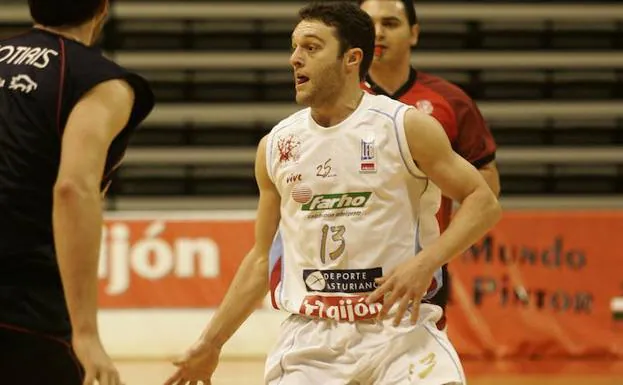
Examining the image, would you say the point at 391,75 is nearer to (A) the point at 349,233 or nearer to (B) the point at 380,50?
(B) the point at 380,50

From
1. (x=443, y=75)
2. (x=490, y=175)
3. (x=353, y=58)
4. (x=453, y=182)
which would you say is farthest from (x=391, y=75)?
(x=443, y=75)

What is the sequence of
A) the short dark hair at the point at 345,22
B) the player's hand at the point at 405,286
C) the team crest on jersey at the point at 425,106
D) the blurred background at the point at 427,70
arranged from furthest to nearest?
the blurred background at the point at 427,70
the team crest on jersey at the point at 425,106
the short dark hair at the point at 345,22
the player's hand at the point at 405,286

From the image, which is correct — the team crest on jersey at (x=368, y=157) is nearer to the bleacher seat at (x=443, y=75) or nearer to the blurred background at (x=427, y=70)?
the blurred background at (x=427, y=70)

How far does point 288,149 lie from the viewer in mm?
4148

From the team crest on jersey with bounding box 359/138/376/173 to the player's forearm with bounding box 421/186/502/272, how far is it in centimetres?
33

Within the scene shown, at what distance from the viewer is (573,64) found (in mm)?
13227

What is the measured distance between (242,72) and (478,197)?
9.54 meters

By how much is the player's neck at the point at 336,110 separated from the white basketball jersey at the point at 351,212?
42mm

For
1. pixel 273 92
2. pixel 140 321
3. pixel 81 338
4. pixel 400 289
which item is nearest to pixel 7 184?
pixel 81 338

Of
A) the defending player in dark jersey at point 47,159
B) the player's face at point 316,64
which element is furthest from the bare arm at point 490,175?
the defending player in dark jersey at point 47,159

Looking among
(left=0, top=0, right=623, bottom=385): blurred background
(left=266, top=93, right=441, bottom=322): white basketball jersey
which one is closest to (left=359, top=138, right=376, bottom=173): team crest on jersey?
(left=266, top=93, right=441, bottom=322): white basketball jersey

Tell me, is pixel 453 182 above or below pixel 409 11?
below

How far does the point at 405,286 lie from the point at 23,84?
1358 mm

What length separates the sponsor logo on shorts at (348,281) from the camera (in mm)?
3939
